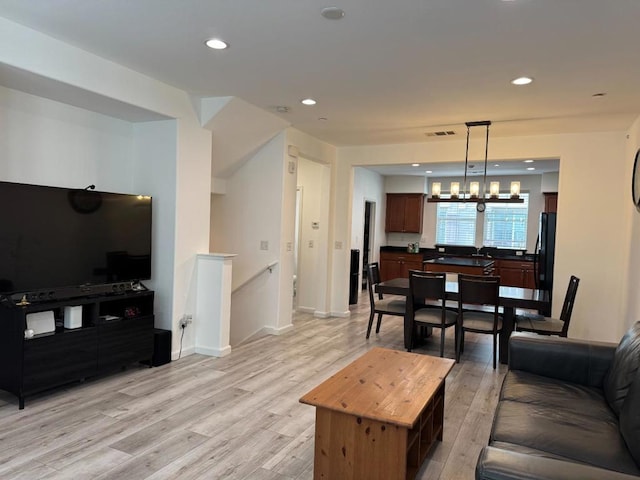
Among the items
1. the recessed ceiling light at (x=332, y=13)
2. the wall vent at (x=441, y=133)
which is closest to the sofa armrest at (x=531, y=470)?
the recessed ceiling light at (x=332, y=13)

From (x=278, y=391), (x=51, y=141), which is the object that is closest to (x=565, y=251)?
(x=278, y=391)

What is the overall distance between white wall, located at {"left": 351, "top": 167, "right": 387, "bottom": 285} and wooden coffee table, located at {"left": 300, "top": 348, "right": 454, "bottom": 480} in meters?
6.03

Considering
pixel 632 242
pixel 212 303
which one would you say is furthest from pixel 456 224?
pixel 212 303

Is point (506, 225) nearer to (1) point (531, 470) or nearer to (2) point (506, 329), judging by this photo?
(2) point (506, 329)

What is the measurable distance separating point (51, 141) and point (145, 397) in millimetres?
2320

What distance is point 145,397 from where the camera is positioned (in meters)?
3.41

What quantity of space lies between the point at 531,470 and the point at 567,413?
1070 mm

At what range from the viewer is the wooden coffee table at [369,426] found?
2121 mm

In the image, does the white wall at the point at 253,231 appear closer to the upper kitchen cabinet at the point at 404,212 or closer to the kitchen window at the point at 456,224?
the upper kitchen cabinet at the point at 404,212

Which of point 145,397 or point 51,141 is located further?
point 51,141

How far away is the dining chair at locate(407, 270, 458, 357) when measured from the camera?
4.64m

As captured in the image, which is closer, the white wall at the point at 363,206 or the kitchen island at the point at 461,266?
the kitchen island at the point at 461,266

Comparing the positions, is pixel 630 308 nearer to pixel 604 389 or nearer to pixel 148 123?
pixel 604 389

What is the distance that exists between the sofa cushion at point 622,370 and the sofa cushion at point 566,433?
4.7 inches
